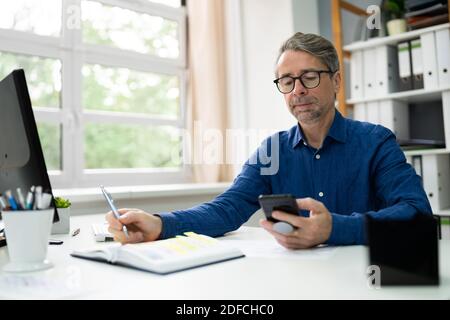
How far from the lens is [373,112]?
2.48 m

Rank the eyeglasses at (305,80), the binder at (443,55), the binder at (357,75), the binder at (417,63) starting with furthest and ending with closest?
the binder at (357,75) → the binder at (417,63) → the binder at (443,55) → the eyeglasses at (305,80)

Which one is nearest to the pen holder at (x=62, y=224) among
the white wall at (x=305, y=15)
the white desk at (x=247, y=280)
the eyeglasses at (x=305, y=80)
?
the white desk at (x=247, y=280)

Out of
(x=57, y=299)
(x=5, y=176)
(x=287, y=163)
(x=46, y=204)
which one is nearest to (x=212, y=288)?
(x=57, y=299)

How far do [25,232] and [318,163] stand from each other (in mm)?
926

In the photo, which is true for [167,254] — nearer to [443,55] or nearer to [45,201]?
[45,201]

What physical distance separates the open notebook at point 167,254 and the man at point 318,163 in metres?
0.23

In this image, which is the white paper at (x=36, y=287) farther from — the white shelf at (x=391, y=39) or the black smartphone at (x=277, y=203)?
the white shelf at (x=391, y=39)

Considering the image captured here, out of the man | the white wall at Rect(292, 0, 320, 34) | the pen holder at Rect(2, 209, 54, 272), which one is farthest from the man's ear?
the white wall at Rect(292, 0, 320, 34)

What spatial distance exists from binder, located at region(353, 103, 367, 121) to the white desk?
Result: 1669 millimetres

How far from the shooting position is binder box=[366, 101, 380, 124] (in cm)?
247

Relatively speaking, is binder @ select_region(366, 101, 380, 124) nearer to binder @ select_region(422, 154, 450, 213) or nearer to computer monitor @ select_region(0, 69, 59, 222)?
binder @ select_region(422, 154, 450, 213)

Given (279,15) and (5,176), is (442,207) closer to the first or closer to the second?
(279,15)

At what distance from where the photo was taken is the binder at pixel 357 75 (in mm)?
2516

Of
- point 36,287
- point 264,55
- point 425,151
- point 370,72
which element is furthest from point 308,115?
point 264,55
